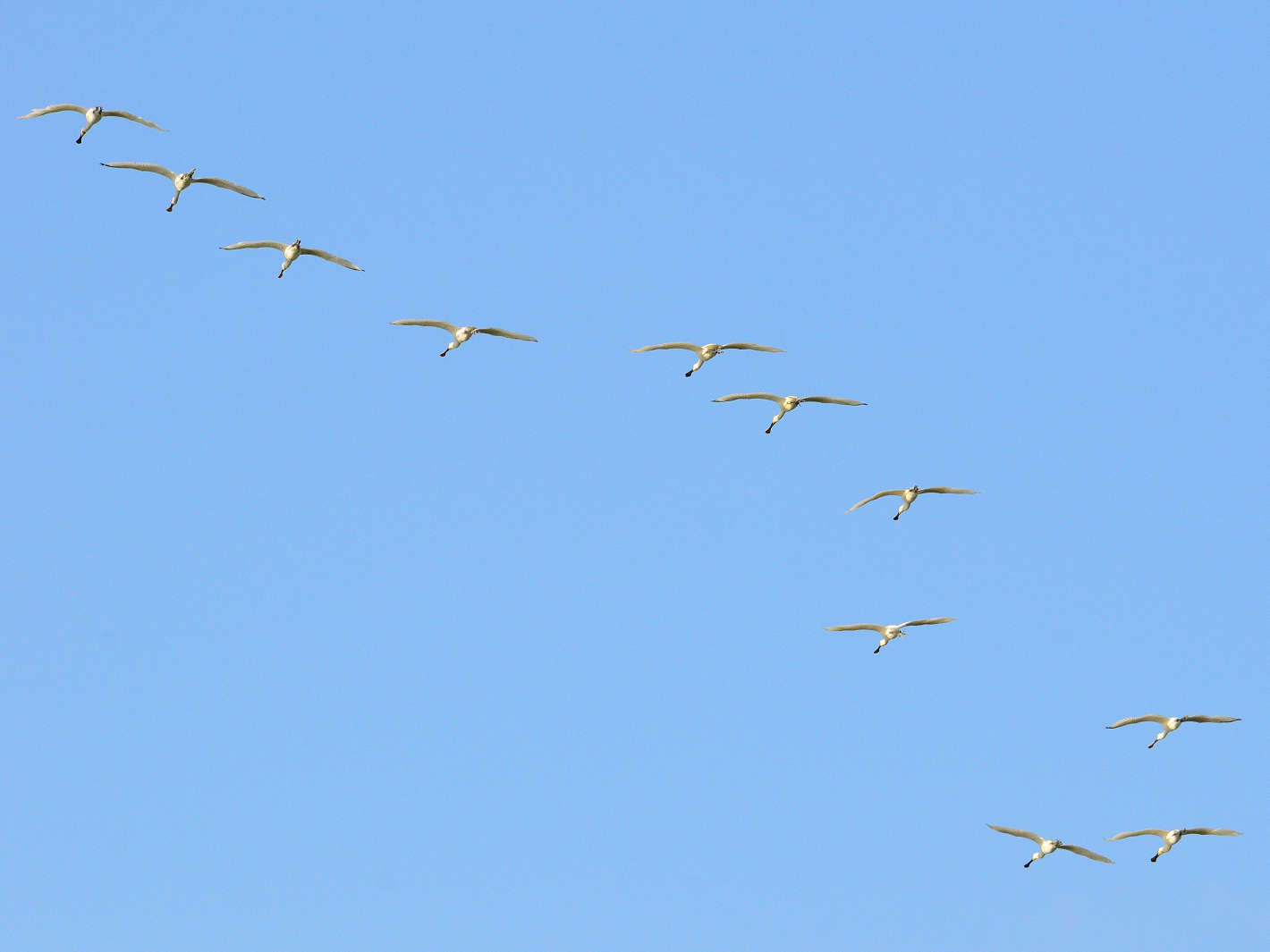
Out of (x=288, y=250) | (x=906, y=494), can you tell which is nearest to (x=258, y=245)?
(x=288, y=250)

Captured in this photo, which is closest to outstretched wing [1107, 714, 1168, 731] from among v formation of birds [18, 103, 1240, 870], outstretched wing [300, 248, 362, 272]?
v formation of birds [18, 103, 1240, 870]

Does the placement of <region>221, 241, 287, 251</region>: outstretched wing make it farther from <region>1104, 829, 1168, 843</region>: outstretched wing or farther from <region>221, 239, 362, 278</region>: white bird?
<region>1104, 829, 1168, 843</region>: outstretched wing

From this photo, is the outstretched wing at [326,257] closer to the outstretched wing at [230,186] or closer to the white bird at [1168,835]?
the outstretched wing at [230,186]

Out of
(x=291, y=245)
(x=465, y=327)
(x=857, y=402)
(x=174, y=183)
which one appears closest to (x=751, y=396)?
(x=857, y=402)

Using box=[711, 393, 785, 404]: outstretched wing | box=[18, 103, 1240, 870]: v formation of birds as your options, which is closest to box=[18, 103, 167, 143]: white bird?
box=[18, 103, 1240, 870]: v formation of birds

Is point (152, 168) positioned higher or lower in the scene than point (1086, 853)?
higher

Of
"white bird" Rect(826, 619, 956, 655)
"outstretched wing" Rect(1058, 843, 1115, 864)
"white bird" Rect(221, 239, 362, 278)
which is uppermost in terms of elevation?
"white bird" Rect(221, 239, 362, 278)

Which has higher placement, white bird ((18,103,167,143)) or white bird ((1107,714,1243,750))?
white bird ((18,103,167,143))

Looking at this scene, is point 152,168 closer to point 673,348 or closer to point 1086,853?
point 673,348

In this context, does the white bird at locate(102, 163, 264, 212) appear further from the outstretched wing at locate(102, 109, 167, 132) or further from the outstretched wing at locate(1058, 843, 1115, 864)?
the outstretched wing at locate(1058, 843, 1115, 864)

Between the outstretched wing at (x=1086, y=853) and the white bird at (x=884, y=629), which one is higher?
the white bird at (x=884, y=629)

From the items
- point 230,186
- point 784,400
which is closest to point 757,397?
point 784,400

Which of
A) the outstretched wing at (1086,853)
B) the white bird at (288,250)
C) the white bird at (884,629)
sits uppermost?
the white bird at (288,250)

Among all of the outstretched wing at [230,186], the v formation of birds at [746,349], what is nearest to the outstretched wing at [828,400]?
the v formation of birds at [746,349]
